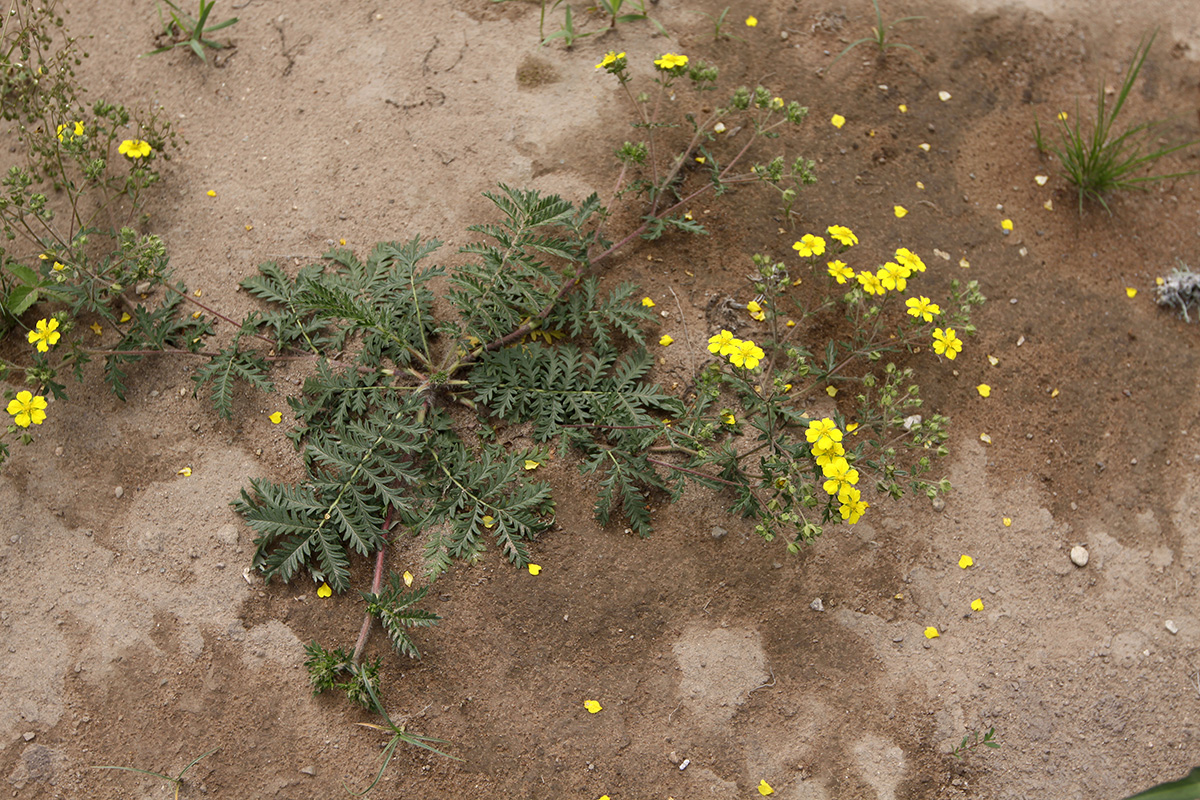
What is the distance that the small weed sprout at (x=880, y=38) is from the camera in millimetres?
3838

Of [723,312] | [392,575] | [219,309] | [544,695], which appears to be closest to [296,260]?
[219,309]

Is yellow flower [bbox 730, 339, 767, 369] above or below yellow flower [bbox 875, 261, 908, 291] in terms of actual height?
above

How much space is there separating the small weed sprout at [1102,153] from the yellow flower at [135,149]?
4.04 m

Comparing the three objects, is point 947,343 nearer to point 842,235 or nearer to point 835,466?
point 842,235

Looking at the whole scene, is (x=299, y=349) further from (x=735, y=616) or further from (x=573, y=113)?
(x=735, y=616)

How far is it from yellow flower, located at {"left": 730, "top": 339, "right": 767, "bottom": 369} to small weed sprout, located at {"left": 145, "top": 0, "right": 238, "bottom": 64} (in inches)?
114

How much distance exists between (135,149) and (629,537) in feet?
8.47

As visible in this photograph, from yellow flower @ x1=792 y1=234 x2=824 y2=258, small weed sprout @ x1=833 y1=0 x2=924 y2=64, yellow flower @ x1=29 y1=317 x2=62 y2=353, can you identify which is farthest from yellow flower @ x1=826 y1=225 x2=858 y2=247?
yellow flower @ x1=29 y1=317 x2=62 y2=353

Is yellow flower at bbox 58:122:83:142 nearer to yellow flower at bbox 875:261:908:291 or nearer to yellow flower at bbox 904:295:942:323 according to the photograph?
yellow flower at bbox 875:261:908:291

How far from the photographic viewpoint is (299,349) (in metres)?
2.94

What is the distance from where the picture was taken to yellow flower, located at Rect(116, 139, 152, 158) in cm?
318

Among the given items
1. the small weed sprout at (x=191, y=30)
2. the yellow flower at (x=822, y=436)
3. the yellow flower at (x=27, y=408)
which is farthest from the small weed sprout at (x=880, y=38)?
the yellow flower at (x=27, y=408)

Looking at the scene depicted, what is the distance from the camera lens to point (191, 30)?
370 centimetres

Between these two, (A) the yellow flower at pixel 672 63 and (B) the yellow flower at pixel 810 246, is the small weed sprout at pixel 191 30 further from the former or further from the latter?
(B) the yellow flower at pixel 810 246
